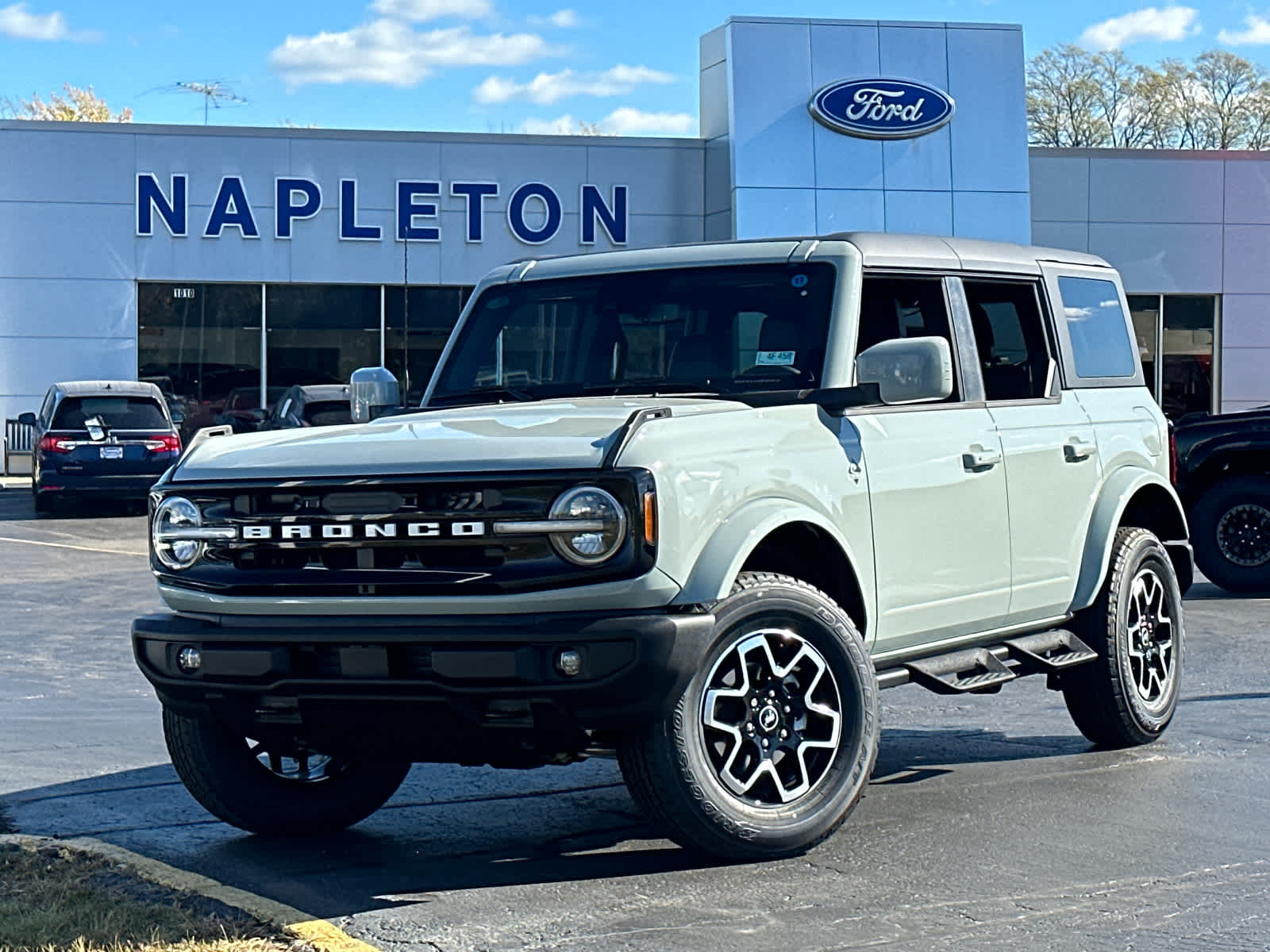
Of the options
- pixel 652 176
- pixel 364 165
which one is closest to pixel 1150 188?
pixel 652 176

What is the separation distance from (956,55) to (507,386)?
82.8ft

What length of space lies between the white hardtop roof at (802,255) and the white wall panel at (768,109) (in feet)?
72.8

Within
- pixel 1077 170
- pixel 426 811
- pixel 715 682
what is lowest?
pixel 426 811

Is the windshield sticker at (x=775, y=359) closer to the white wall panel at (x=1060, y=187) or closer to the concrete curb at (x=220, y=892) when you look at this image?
the concrete curb at (x=220, y=892)

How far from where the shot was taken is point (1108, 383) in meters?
7.69

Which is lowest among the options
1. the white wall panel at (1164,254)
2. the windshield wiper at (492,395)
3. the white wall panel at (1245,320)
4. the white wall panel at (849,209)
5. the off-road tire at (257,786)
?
the off-road tire at (257,786)

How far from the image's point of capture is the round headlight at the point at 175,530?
5.51 meters

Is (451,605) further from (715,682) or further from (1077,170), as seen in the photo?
(1077,170)

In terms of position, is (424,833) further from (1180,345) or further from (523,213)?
(1180,345)

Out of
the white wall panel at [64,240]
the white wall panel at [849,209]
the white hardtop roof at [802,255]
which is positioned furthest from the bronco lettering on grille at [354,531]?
the white wall panel at [64,240]

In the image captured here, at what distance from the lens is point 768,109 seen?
2930cm

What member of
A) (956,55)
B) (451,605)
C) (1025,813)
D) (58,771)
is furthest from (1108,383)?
(956,55)

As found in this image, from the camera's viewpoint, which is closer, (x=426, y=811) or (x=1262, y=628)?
(x=426, y=811)

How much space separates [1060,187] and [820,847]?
27797 mm
